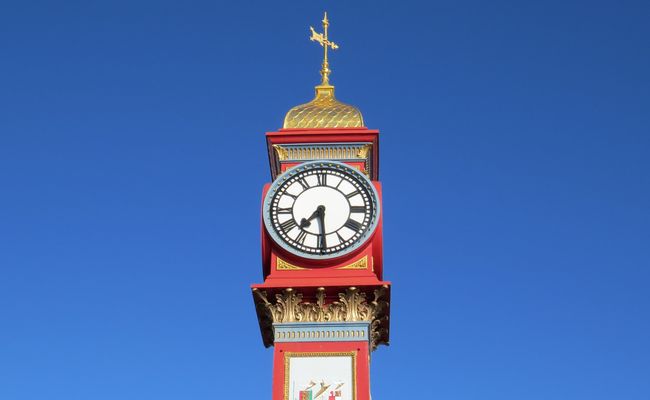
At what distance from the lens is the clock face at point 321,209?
32.7m

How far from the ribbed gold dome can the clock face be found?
1529 millimetres

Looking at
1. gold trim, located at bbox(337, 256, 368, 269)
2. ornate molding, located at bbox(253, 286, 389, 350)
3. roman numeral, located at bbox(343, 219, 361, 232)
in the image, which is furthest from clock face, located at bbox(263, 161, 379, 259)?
ornate molding, located at bbox(253, 286, 389, 350)

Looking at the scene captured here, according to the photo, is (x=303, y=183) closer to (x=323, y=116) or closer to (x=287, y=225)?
(x=287, y=225)

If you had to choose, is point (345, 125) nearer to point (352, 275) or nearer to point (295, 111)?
point (295, 111)

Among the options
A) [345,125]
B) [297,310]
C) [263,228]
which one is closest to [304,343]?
[297,310]

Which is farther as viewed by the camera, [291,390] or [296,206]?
[296,206]

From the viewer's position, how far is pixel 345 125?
34812 mm

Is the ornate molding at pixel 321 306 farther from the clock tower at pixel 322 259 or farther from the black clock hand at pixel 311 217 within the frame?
the black clock hand at pixel 311 217

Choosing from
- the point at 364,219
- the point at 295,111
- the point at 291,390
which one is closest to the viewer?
the point at 291,390

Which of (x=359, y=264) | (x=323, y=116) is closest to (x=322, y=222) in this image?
(x=359, y=264)

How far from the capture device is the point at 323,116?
35125 mm

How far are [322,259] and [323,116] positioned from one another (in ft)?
14.7

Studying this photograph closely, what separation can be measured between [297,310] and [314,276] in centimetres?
94

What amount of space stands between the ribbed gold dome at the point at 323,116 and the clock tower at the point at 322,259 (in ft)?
0.09
